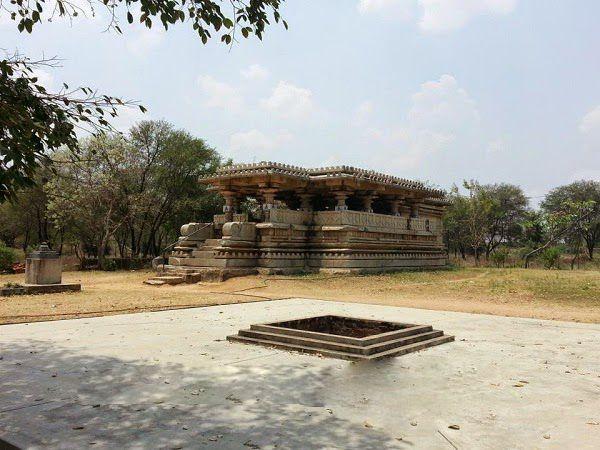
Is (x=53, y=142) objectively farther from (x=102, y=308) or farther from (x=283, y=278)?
(x=283, y=278)

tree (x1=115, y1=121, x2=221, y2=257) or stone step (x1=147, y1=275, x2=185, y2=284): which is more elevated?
tree (x1=115, y1=121, x2=221, y2=257)

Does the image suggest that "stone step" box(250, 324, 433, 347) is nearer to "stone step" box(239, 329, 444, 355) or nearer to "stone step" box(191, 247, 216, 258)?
"stone step" box(239, 329, 444, 355)

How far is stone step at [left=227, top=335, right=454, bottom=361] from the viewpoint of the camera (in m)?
5.87

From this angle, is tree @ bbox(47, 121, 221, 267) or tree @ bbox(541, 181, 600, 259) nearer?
tree @ bbox(47, 121, 221, 267)

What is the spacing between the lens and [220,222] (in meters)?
22.2

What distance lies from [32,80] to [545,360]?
617 cm

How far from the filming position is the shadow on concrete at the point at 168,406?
3.41 metres

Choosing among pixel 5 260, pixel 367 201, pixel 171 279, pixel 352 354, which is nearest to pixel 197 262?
pixel 171 279

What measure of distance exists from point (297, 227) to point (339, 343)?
15060 mm

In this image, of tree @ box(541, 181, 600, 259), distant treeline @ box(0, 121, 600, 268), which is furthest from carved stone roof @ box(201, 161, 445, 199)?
tree @ box(541, 181, 600, 259)

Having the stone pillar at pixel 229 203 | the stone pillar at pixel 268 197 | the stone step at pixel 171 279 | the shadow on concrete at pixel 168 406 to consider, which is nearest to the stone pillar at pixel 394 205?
the stone pillar at pixel 268 197

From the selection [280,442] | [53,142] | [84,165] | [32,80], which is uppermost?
[84,165]

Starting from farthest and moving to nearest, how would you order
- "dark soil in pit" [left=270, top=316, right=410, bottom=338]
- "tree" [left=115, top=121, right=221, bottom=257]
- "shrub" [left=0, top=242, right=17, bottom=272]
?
"tree" [left=115, top=121, right=221, bottom=257] < "shrub" [left=0, top=242, right=17, bottom=272] < "dark soil in pit" [left=270, top=316, right=410, bottom=338]

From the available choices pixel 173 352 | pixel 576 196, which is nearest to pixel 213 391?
pixel 173 352
